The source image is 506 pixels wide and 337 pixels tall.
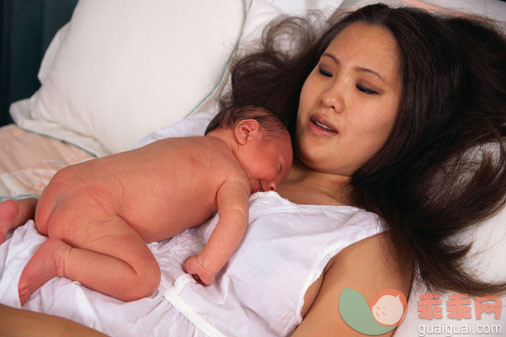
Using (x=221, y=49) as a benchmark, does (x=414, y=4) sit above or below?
above

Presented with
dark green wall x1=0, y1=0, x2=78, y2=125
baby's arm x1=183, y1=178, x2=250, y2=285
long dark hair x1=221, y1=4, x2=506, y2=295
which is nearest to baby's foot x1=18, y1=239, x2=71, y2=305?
Answer: baby's arm x1=183, y1=178, x2=250, y2=285

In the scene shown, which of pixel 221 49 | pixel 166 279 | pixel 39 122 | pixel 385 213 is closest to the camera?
pixel 166 279

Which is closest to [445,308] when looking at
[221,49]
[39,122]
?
[221,49]

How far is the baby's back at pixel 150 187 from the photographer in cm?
103

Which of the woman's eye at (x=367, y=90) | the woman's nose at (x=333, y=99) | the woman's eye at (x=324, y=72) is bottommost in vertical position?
the woman's nose at (x=333, y=99)

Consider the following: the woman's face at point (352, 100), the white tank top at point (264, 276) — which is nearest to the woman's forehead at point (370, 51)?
the woman's face at point (352, 100)

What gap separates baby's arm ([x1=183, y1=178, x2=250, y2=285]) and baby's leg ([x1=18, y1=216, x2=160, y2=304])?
10cm

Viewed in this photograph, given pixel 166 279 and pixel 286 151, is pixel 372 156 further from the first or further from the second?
pixel 166 279

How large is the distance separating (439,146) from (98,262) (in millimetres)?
856

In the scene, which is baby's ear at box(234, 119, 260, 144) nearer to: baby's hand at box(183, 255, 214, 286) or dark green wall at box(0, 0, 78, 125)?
baby's hand at box(183, 255, 214, 286)

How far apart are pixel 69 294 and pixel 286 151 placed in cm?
61

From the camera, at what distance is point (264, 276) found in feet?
3.52

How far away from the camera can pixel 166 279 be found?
1.08m

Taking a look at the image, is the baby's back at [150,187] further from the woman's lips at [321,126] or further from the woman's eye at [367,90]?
the woman's eye at [367,90]
